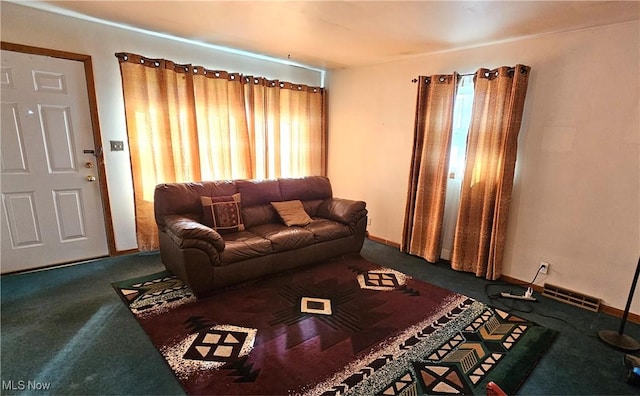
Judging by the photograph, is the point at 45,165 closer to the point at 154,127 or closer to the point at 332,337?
the point at 154,127

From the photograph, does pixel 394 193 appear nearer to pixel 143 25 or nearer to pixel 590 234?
pixel 590 234

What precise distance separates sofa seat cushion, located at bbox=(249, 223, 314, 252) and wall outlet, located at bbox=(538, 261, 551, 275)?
2256 mm

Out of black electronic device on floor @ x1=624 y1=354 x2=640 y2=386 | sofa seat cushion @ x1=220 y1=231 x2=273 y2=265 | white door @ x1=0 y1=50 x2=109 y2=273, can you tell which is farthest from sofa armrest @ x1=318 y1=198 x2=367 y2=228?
white door @ x1=0 y1=50 x2=109 y2=273

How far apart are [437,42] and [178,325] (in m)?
3.53

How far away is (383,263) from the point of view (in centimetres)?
356

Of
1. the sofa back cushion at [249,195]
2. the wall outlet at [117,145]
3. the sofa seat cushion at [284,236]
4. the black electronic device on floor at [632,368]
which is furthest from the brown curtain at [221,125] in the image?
the black electronic device on floor at [632,368]

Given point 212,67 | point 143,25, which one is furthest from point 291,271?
point 143,25

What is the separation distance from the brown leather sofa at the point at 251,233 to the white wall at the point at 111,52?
0.75 meters

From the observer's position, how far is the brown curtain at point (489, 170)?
293 cm

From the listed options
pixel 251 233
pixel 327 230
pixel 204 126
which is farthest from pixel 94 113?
pixel 327 230

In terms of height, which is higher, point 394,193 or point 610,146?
point 610,146

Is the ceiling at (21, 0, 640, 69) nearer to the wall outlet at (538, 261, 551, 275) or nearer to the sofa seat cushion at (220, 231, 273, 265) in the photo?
the sofa seat cushion at (220, 231, 273, 265)

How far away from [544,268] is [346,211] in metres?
2.03

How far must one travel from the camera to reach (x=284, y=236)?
3.04m
